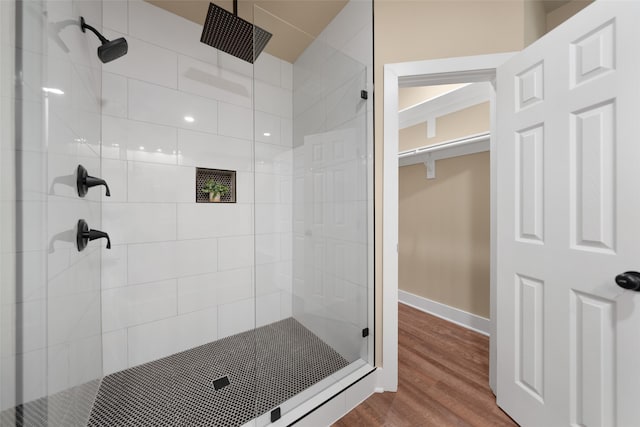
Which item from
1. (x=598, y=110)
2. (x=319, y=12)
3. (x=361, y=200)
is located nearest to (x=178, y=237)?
(x=361, y=200)

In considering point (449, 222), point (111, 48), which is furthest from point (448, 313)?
point (111, 48)

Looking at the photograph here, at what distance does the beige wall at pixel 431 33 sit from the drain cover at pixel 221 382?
37.9 inches

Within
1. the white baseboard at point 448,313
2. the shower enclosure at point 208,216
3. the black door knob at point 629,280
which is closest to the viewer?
the black door knob at point 629,280

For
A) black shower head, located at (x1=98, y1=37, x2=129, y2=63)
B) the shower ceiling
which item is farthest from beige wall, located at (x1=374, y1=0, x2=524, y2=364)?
black shower head, located at (x1=98, y1=37, x2=129, y2=63)

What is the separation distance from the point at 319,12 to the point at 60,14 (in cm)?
158

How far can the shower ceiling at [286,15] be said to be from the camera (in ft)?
5.14

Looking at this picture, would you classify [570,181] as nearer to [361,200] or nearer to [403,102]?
[361,200]

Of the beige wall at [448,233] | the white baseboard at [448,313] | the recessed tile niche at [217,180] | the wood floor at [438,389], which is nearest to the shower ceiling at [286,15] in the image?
→ the recessed tile niche at [217,180]

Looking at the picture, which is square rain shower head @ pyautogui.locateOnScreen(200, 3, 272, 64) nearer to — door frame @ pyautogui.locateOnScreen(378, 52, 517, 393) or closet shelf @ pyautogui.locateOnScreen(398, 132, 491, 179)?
door frame @ pyautogui.locateOnScreen(378, 52, 517, 393)

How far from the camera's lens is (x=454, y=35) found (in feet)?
4.90

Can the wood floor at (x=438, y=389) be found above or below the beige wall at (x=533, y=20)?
below

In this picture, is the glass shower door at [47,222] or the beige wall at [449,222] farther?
the beige wall at [449,222]

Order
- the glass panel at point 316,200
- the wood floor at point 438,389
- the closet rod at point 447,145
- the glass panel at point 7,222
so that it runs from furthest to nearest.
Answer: the closet rod at point 447,145, the glass panel at point 316,200, the wood floor at point 438,389, the glass panel at point 7,222

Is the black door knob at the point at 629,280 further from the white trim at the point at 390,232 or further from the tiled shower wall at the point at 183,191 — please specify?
the tiled shower wall at the point at 183,191
